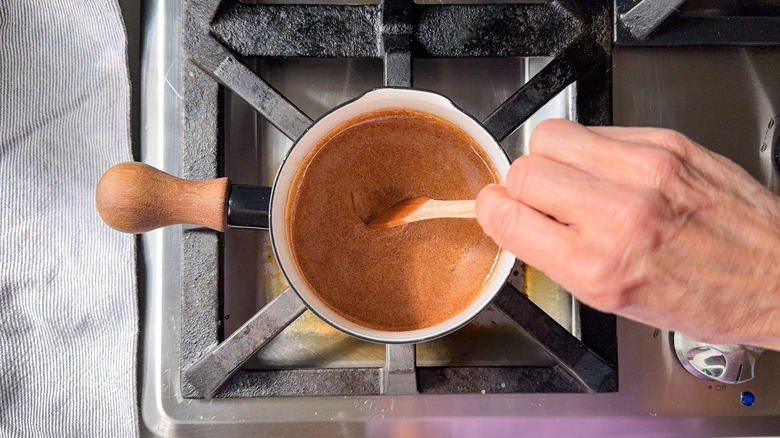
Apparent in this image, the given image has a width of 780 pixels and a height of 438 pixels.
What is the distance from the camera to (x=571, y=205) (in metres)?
0.37

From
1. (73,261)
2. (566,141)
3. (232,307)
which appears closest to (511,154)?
(566,141)

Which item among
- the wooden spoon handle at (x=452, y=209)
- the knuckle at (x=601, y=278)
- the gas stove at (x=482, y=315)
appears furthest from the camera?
the gas stove at (x=482, y=315)

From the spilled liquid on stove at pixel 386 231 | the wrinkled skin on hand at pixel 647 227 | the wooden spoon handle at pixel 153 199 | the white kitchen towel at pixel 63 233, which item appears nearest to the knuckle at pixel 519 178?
the wrinkled skin on hand at pixel 647 227

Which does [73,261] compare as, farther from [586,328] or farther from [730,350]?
[730,350]

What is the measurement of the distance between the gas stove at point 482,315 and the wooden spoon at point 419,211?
12cm

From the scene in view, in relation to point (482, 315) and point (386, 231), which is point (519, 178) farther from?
point (482, 315)

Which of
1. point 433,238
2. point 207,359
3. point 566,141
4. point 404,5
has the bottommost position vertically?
point 207,359

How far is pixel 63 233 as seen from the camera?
604mm

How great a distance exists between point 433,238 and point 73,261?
16.0 inches

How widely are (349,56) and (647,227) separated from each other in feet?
1.21

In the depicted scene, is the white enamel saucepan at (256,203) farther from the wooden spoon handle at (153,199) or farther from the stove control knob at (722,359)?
the stove control knob at (722,359)

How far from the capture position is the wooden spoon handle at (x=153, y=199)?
0.49 m

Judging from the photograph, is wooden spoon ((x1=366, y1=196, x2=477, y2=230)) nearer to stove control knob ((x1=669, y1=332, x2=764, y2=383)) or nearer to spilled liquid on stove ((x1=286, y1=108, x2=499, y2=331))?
spilled liquid on stove ((x1=286, y1=108, x2=499, y2=331))

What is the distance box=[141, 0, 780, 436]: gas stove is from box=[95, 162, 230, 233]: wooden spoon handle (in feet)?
0.30
